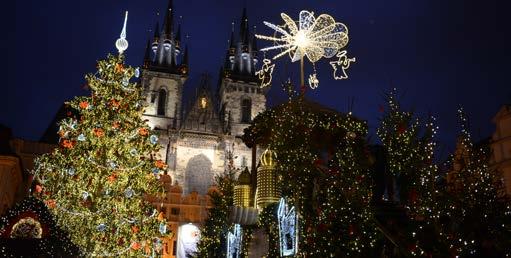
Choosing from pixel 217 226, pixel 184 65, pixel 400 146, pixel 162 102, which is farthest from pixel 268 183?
pixel 184 65

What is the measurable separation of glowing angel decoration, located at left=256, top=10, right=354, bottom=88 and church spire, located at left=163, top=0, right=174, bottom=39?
40.1 meters

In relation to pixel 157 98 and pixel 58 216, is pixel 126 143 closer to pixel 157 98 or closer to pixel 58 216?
pixel 58 216


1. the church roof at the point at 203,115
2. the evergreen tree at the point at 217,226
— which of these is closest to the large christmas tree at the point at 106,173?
the evergreen tree at the point at 217,226

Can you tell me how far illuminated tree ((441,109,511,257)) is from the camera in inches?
449

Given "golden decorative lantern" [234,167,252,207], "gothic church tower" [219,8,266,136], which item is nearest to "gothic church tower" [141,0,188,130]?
"gothic church tower" [219,8,266,136]

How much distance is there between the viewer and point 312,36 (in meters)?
15.4

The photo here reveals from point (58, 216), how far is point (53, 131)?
27680mm

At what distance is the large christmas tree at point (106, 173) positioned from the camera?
47.1ft

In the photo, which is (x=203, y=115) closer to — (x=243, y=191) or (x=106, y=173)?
(x=243, y=191)

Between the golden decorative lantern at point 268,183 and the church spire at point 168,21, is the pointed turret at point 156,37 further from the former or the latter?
A: the golden decorative lantern at point 268,183

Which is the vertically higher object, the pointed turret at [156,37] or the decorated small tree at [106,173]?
the pointed turret at [156,37]

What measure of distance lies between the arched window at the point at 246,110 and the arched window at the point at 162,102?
801 centimetres

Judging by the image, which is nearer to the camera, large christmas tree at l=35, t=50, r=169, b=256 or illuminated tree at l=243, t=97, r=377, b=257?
illuminated tree at l=243, t=97, r=377, b=257

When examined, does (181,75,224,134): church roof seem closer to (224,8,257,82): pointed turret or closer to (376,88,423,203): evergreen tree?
(224,8,257,82): pointed turret
